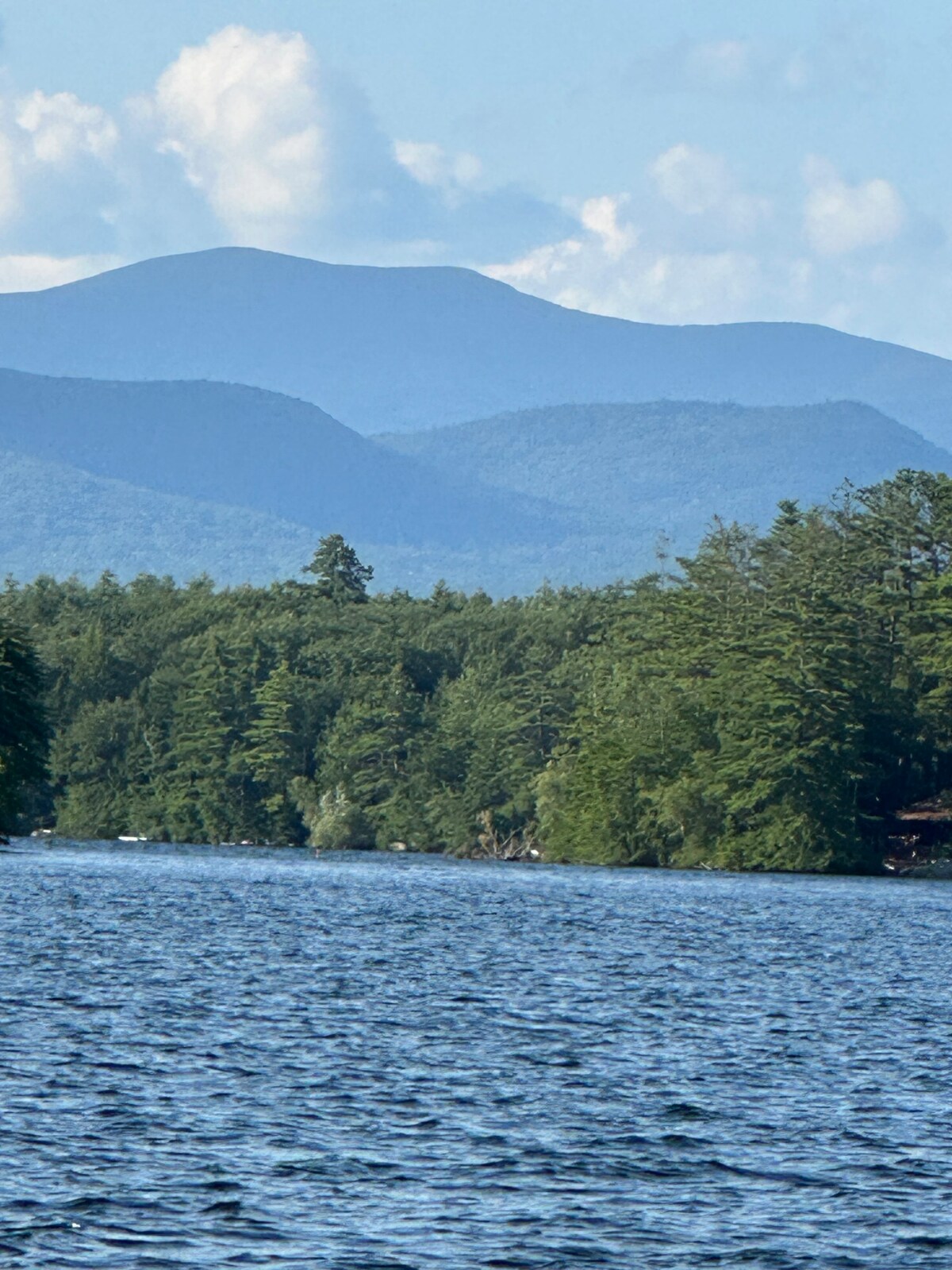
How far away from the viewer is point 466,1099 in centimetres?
3178

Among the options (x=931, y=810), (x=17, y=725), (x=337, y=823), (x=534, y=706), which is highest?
(x=534, y=706)

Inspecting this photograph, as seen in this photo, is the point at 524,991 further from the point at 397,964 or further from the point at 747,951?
the point at 747,951

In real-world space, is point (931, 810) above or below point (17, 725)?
below

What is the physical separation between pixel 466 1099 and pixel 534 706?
115 m

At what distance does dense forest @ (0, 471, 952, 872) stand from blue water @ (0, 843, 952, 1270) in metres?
49.3

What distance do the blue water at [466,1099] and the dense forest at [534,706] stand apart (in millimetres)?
49306

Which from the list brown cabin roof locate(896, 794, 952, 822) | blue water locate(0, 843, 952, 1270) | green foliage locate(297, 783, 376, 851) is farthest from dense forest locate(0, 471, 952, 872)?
blue water locate(0, 843, 952, 1270)

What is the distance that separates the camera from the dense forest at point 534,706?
371 feet

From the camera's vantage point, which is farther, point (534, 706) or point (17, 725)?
point (534, 706)

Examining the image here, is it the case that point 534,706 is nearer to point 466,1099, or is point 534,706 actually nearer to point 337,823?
point 337,823

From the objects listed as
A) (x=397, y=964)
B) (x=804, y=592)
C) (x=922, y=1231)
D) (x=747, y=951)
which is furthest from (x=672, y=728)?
(x=922, y=1231)

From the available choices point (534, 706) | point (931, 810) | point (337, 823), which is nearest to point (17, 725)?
point (337, 823)

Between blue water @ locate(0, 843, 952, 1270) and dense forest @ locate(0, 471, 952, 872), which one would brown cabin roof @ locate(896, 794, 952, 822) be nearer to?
dense forest @ locate(0, 471, 952, 872)

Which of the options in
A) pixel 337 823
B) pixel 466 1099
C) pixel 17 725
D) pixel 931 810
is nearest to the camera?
pixel 466 1099
